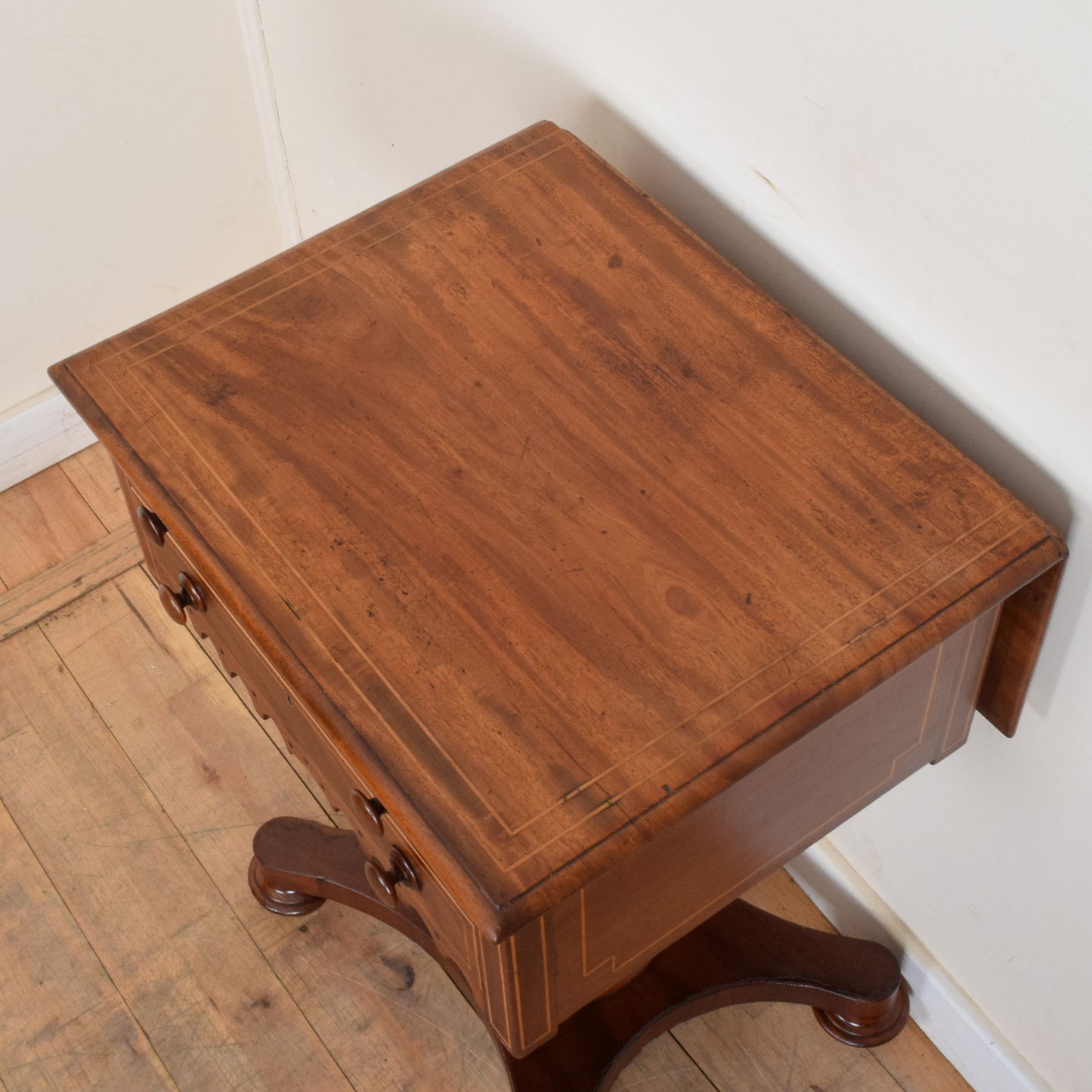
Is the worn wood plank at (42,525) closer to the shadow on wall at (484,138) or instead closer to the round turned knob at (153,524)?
the shadow on wall at (484,138)

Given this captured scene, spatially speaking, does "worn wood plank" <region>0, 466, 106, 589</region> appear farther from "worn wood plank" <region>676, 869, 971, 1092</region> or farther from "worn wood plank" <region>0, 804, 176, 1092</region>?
"worn wood plank" <region>676, 869, 971, 1092</region>

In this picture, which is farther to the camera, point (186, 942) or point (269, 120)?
point (269, 120)

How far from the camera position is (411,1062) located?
4.73 ft

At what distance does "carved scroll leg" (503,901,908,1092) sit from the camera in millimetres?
1347

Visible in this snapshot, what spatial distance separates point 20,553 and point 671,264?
122 cm

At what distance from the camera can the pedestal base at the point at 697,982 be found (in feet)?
4.42

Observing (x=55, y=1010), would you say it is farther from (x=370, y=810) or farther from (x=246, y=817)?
(x=370, y=810)

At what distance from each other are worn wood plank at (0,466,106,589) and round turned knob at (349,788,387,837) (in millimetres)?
1116

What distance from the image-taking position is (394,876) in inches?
36.2

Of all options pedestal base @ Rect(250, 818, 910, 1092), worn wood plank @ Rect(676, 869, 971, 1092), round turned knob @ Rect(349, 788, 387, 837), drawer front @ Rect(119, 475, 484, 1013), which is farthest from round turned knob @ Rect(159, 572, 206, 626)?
worn wood plank @ Rect(676, 869, 971, 1092)

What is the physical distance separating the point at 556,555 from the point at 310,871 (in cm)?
74

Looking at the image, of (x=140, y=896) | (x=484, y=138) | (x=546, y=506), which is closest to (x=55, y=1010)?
(x=140, y=896)

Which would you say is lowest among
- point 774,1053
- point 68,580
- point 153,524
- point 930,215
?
point 774,1053

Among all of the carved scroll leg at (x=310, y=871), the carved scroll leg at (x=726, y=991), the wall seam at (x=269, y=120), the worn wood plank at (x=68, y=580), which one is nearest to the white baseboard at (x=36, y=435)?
the worn wood plank at (x=68, y=580)
